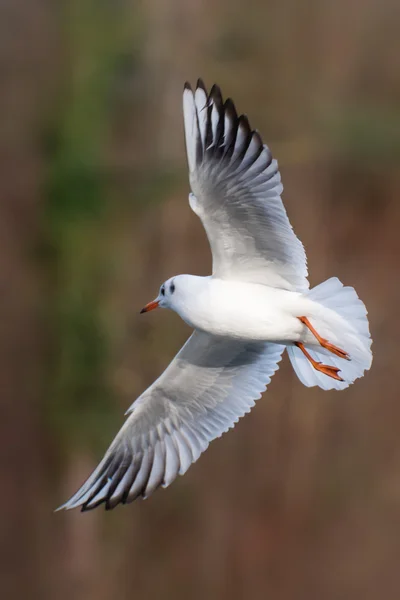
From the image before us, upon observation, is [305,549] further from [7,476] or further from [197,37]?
[197,37]

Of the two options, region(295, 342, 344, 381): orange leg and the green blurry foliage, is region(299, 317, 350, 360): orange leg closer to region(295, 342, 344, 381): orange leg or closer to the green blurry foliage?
region(295, 342, 344, 381): orange leg

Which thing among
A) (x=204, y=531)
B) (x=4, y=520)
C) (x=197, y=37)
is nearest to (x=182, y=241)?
(x=197, y=37)

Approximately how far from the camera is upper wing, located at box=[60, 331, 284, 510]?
3037mm

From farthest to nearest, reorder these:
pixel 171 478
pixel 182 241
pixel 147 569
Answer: pixel 147 569
pixel 182 241
pixel 171 478

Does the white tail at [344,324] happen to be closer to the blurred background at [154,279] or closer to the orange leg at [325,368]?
the orange leg at [325,368]

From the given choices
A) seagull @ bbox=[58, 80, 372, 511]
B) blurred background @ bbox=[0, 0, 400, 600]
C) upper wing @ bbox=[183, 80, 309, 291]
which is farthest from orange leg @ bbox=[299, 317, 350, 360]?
blurred background @ bbox=[0, 0, 400, 600]

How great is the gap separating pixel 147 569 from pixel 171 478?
3665 millimetres

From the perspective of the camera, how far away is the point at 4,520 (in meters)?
6.87

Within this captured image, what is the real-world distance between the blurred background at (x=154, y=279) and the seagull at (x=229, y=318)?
274 cm

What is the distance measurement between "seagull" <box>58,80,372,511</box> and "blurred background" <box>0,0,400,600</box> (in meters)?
2.74

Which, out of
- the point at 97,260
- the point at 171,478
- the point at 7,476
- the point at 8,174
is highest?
the point at 8,174

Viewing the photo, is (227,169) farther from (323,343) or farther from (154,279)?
(154,279)

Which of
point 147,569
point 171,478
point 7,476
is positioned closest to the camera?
point 171,478

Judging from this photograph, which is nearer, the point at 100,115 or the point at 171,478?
the point at 171,478
